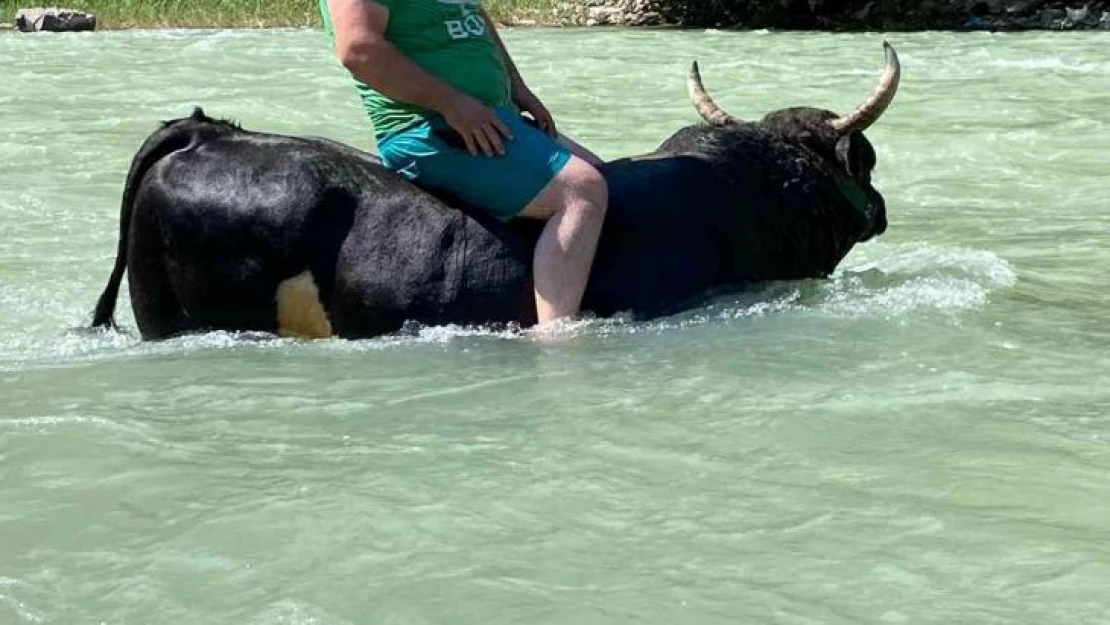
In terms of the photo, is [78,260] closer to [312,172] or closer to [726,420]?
[312,172]

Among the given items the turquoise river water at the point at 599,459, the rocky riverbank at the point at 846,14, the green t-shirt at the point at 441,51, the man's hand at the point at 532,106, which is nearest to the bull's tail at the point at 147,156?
the turquoise river water at the point at 599,459

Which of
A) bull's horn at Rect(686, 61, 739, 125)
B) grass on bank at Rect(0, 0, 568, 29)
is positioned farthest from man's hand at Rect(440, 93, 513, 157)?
grass on bank at Rect(0, 0, 568, 29)

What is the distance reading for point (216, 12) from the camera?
2825cm

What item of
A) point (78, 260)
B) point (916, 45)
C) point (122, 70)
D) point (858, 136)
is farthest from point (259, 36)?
point (858, 136)

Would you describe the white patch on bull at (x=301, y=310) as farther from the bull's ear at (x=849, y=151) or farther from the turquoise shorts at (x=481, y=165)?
the bull's ear at (x=849, y=151)

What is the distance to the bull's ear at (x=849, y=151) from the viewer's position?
663 cm

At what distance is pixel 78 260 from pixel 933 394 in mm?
4243

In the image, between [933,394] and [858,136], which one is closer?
[933,394]

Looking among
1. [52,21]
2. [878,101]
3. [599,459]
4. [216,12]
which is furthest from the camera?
[216,12]

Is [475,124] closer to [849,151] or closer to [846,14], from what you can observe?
[849,151]

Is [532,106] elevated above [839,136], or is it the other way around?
[532,106]

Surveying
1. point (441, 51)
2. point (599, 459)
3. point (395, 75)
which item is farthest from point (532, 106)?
point (599, 459)

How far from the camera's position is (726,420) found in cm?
460

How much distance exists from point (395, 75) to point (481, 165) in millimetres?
397
